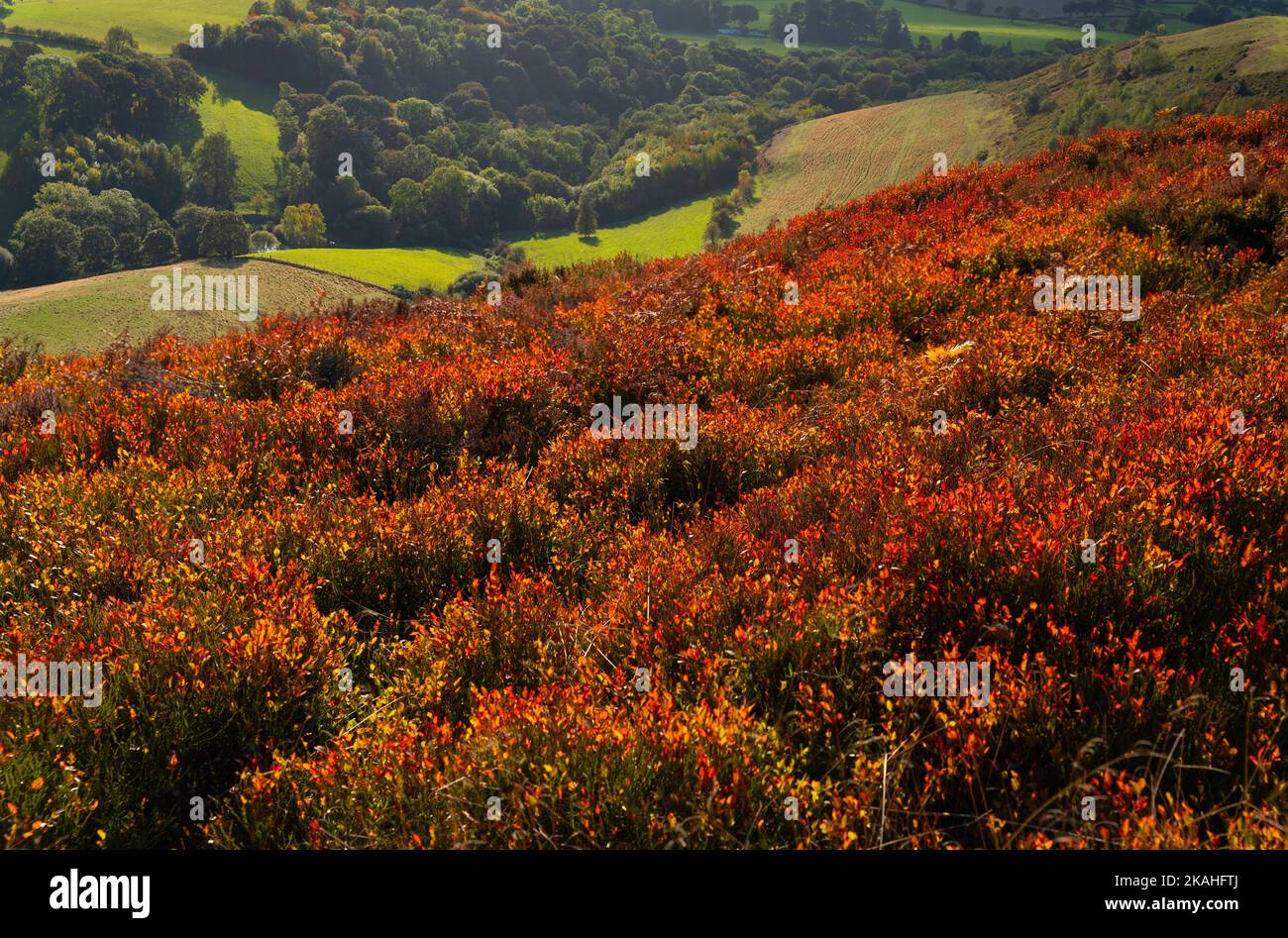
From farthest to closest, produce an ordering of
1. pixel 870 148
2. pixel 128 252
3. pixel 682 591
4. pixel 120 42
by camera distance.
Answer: pixel 120 42 < pixel 128 252 < pixel 870 148 < pixel 682 591

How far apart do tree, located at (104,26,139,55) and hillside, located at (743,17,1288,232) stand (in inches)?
4614

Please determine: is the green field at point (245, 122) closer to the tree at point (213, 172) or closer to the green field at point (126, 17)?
the tree at point (213, 172)

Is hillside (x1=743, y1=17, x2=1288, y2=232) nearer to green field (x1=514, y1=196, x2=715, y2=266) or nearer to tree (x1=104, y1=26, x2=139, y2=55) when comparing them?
green field (x1=514, y1=196, x2=715, y2=266)

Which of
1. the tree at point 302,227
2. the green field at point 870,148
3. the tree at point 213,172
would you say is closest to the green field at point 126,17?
the tree at point 213,172

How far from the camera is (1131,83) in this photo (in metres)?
82.3

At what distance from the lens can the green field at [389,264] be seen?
68625 mm

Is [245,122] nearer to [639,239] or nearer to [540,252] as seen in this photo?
[540,252]

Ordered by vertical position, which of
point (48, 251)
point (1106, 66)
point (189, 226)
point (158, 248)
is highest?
point (1106, 66)

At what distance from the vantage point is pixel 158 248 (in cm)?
9581

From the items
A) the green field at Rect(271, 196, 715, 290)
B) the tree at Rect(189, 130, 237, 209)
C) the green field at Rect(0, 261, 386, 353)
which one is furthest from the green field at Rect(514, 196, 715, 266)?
the green field at Rect(0, 261, 386, 353)

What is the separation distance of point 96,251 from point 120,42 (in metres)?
74.1

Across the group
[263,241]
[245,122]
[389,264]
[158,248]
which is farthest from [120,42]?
[389,264]

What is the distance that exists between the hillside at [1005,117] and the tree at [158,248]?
74.7m
